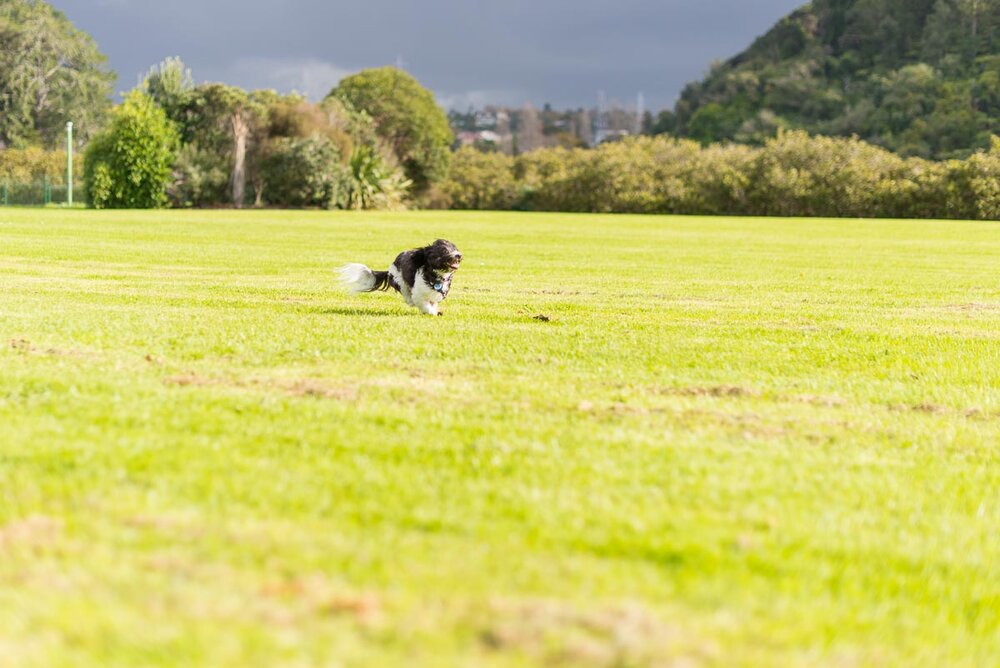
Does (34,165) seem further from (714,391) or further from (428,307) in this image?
(714,391)

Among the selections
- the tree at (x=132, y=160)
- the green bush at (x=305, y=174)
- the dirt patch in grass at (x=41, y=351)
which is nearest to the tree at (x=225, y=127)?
the green bush at (x=305, y=174)

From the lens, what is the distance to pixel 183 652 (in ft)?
9.19

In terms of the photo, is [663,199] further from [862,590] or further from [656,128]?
[656,128]

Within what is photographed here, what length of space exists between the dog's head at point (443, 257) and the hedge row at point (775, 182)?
53.1 meters

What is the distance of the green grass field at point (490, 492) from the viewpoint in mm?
3049

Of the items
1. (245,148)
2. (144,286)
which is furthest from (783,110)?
(144,286)

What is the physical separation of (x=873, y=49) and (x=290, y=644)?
13131 cm

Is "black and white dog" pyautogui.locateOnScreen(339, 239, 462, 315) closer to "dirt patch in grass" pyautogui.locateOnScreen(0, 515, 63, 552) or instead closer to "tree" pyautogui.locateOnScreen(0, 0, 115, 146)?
"dirt patch in grass" pyautogui.locateOnScreen(0, 515, 63, 552)

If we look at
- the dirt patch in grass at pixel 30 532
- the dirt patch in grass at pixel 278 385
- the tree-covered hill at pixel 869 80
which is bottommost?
the dirt patch in grass at pixel 30 532

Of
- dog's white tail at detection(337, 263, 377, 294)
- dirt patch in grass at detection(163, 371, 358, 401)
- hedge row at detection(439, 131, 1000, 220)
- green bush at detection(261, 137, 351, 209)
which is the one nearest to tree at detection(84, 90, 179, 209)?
green bush at detection(261, 137, 351, 209)

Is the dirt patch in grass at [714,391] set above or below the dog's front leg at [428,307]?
below

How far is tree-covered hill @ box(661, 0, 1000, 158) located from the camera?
280ft

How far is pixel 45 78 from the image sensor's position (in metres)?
94.5

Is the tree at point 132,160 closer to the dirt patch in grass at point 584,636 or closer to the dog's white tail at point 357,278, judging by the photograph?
the dog's white tail at point 357,278
